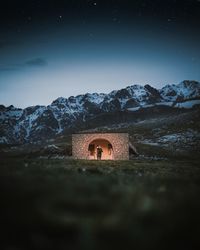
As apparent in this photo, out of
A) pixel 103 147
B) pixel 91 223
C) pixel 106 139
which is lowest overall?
pixel 103 147

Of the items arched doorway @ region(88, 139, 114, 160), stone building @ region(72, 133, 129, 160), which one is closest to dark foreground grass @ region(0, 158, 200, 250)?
stone building @ region(72, 133, 129, 160)

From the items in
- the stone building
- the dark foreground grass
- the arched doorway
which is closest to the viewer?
the dark foreground grass

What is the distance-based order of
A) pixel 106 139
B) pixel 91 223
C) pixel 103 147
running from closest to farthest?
pixel 91 223
pixel 106 139
pixel 103 147

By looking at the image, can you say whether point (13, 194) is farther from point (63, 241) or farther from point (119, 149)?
point (119, 149)

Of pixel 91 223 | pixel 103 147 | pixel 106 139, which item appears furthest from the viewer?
pixel 103 147

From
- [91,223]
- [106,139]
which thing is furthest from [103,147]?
[91,223]

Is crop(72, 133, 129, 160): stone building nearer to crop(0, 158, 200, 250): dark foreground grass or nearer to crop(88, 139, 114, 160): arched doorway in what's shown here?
crop(88, 139, 114, 160): arched doorway

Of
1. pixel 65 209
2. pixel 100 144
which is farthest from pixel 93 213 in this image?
pixel 100 144

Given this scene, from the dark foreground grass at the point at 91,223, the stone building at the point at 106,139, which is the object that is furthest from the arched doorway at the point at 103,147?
the dark foreground grass at the point at 91,223

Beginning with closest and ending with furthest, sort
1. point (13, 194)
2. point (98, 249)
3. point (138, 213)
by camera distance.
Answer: point (98, 249), point (138, 213), point (13, 194)

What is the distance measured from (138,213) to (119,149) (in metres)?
45.5

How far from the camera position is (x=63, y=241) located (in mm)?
4684

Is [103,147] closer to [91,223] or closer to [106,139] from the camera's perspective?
[106,139]

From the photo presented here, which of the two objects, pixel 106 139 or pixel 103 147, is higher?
pixel 106 139
